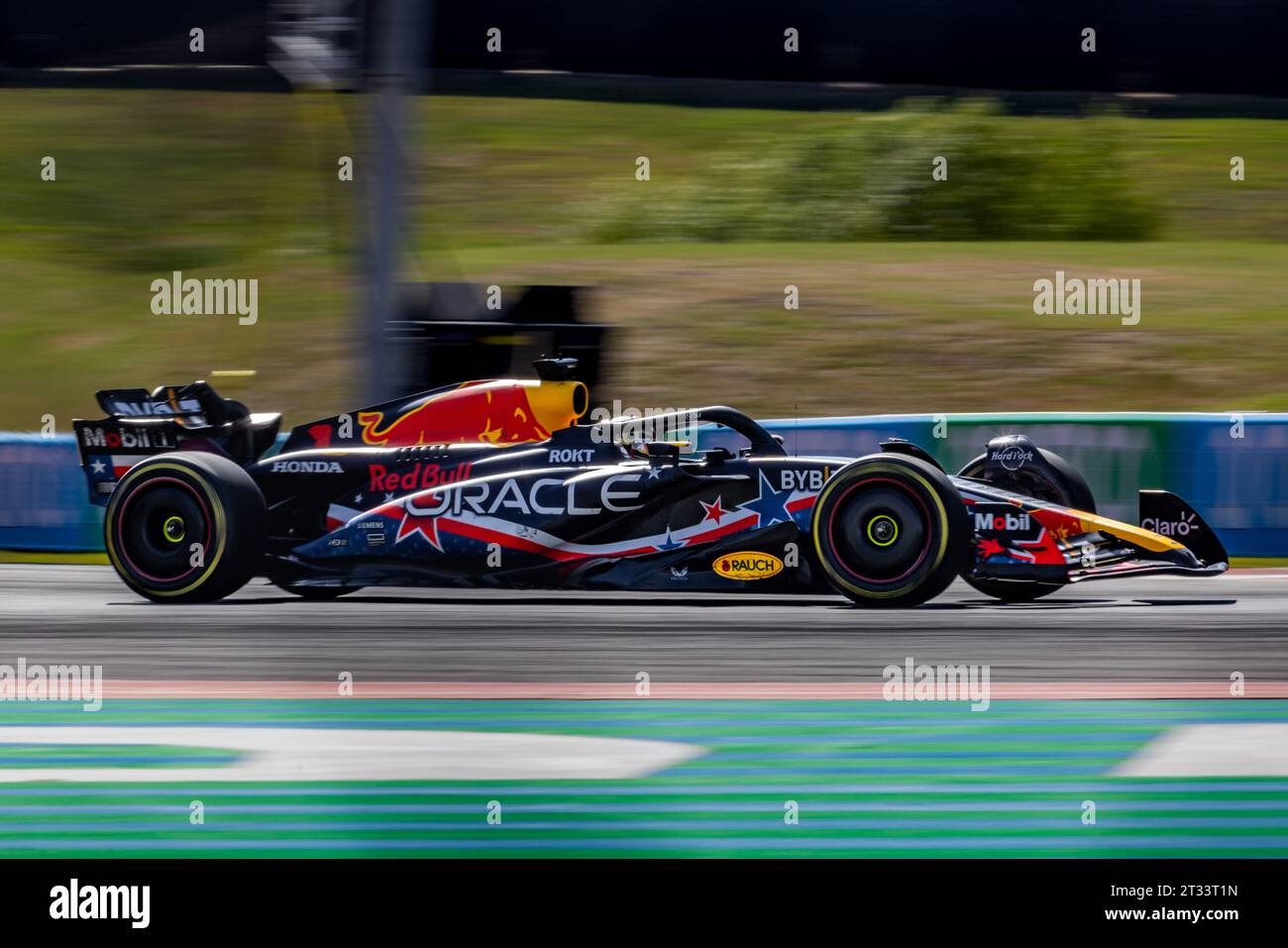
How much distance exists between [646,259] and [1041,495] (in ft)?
39.4

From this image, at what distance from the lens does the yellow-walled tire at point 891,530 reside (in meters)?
8.39

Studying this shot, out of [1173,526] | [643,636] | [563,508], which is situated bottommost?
[643,636]

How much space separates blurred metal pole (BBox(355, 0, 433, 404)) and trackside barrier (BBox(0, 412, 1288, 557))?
2.27m

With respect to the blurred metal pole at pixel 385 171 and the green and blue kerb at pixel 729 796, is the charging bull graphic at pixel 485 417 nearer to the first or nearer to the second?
the blurred metal pole at pixel 385 171

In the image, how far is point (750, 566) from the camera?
864 centimetres

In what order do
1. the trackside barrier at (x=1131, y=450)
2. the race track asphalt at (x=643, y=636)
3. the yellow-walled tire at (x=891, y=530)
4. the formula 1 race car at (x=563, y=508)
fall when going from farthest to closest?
the trackside barrier at (x=1131, y=450) < the formula 1 race car at (x=563, y=508) < the yellow-walled tire at (x=891, y=530) < the race track asphalt at (x=643, y=636)

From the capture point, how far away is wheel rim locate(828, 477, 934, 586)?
8453mm

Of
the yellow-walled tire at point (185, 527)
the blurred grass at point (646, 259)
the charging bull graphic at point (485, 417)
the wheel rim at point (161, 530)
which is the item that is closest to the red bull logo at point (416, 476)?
the charging bull graphic at point (485, 417)

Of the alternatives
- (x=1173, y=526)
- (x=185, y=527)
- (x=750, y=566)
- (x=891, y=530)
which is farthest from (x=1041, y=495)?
(x=185, y=527)

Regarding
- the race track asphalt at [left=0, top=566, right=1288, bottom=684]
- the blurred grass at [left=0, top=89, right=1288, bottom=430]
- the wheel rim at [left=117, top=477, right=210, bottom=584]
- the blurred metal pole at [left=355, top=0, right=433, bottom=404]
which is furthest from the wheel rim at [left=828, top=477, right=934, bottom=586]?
the blurred grass at [left=0, top=89, right=1288, bottom=430]

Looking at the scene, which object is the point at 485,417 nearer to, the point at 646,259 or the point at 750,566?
the point at 750,566

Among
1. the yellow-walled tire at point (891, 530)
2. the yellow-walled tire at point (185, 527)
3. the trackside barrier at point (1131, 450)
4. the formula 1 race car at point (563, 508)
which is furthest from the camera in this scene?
the trackside barrier at point (1131, 450)

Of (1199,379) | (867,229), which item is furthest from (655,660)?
(867,229)

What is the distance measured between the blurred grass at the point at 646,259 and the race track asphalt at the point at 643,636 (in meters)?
5.19
